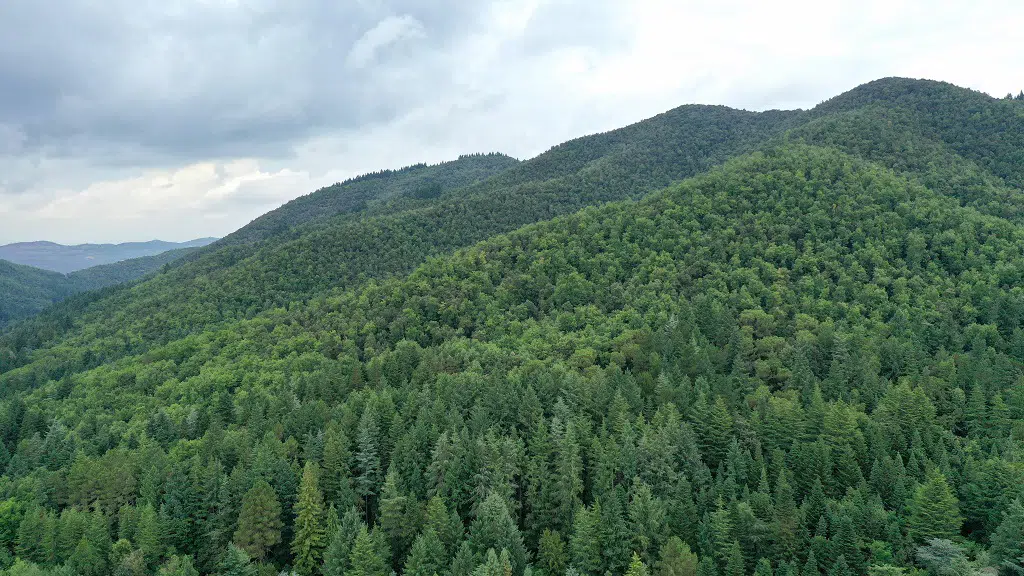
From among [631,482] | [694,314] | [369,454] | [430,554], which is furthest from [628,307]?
[430,554]

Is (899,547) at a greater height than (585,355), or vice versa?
(585,355)

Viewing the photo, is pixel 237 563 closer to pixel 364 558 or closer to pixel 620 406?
pixel 364 558

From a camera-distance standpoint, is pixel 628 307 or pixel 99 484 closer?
pixel 99 484

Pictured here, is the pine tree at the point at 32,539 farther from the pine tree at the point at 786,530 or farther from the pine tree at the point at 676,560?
the pine tree at the point at 786,530

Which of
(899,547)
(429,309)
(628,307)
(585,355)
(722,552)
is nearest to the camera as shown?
(899,547)

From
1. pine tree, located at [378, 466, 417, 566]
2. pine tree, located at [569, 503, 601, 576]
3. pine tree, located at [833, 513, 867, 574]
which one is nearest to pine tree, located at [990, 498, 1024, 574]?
pine tree, located at [833, 513, 867, 574]

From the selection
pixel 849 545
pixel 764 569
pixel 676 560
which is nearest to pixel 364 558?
pixel 676 560

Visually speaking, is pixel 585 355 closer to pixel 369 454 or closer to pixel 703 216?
pixel 369 454

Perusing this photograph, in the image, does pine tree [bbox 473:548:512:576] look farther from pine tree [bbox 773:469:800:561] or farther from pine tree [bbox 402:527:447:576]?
pine tree [bbox 773:469:800:561]

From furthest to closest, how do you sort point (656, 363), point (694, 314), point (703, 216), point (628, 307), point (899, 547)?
point (703, 216) → point (628, 307) → point (694, 314) → point (656, 363) → point (899, 547)

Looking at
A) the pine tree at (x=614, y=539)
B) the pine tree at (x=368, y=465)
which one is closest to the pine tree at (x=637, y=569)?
the pine tree at (x=614, y=539)
